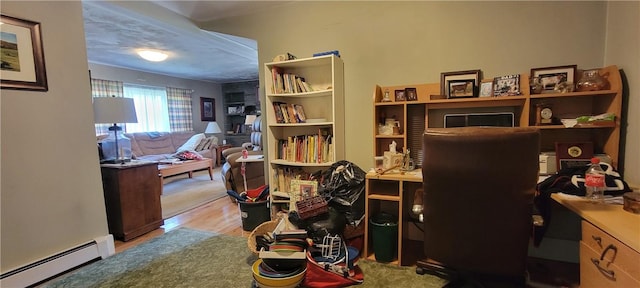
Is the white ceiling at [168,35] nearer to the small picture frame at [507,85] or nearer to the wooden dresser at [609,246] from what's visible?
the small picture frame at [507,85]

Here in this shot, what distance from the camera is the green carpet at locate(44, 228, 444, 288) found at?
1.89m

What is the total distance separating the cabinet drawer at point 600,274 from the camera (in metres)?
1.00

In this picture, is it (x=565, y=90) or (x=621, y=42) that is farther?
(x=565, y=90)

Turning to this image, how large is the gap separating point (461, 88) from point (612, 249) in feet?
4.49

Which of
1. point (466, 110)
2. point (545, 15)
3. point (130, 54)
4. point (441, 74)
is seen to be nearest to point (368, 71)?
point (441, 74)

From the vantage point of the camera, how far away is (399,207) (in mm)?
1983

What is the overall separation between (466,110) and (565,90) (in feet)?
1.99

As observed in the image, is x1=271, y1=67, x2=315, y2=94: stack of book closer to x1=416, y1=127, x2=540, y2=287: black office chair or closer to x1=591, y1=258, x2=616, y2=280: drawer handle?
x1=416, y1=127, x2=540, y2=287: black office chair

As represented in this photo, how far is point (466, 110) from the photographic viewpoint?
7.30 ft

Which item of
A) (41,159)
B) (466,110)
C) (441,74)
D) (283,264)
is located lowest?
(283,264)

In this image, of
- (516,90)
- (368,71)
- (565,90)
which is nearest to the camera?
(565,90)

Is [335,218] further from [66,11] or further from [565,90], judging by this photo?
[66,11]

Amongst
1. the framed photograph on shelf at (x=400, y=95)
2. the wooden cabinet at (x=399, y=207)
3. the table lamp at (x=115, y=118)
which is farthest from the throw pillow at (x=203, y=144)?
the framed photograph on shelf at (x=400, y=95)

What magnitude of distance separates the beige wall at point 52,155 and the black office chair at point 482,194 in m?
2.61
